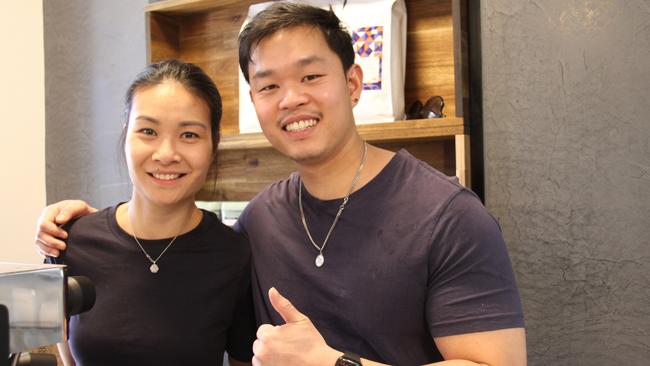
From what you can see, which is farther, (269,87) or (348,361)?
(269,87)

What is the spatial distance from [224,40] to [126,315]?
1.33 metres

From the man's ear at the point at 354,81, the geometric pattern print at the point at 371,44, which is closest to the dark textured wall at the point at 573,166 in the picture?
the geometric pattern print at the point at 371,44

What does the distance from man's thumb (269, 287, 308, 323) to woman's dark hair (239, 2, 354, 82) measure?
570mm

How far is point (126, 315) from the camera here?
1.44 m

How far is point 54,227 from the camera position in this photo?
1.53 meters

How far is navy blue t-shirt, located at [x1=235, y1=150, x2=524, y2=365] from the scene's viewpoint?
3.89 feet

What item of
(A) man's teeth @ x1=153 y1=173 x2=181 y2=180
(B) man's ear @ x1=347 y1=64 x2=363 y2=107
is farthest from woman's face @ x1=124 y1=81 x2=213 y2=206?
(B) man's ear @ x1=347 y1=64 x2=363 y2=107

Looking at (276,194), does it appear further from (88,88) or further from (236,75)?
(88,88)

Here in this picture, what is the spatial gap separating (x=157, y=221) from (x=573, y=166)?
3.58 feet

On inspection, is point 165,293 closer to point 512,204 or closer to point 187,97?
point 187,97

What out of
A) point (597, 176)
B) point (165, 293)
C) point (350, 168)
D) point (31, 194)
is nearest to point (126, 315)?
point (165, 293)

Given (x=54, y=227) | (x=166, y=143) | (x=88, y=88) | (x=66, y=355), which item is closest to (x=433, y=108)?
(x=166, y=143)

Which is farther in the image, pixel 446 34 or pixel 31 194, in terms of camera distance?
pixel 31 194

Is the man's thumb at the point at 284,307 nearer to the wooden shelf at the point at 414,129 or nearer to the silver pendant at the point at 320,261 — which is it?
the silver pendant at the point at 320,261
